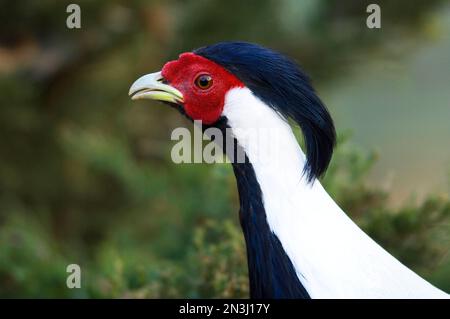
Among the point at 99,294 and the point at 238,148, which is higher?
the point at 238,148

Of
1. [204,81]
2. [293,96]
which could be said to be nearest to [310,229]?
[293,96]

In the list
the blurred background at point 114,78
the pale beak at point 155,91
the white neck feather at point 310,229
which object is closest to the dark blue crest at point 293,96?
the white neck feather at point 310,229

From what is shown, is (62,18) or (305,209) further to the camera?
(62,18)

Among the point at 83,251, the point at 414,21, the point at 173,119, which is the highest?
the point at 414,21

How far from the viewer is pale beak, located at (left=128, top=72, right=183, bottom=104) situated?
201cm

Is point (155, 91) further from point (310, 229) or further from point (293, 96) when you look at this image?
point (310, 229)

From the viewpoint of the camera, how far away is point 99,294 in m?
2.88

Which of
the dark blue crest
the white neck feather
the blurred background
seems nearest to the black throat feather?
the white neck feather

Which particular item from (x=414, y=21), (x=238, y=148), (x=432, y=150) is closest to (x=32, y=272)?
(x=238, y=148)

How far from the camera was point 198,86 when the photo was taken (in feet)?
6.51

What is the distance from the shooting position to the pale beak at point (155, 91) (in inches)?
79.2

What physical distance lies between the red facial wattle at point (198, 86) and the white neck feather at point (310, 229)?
0.05m
